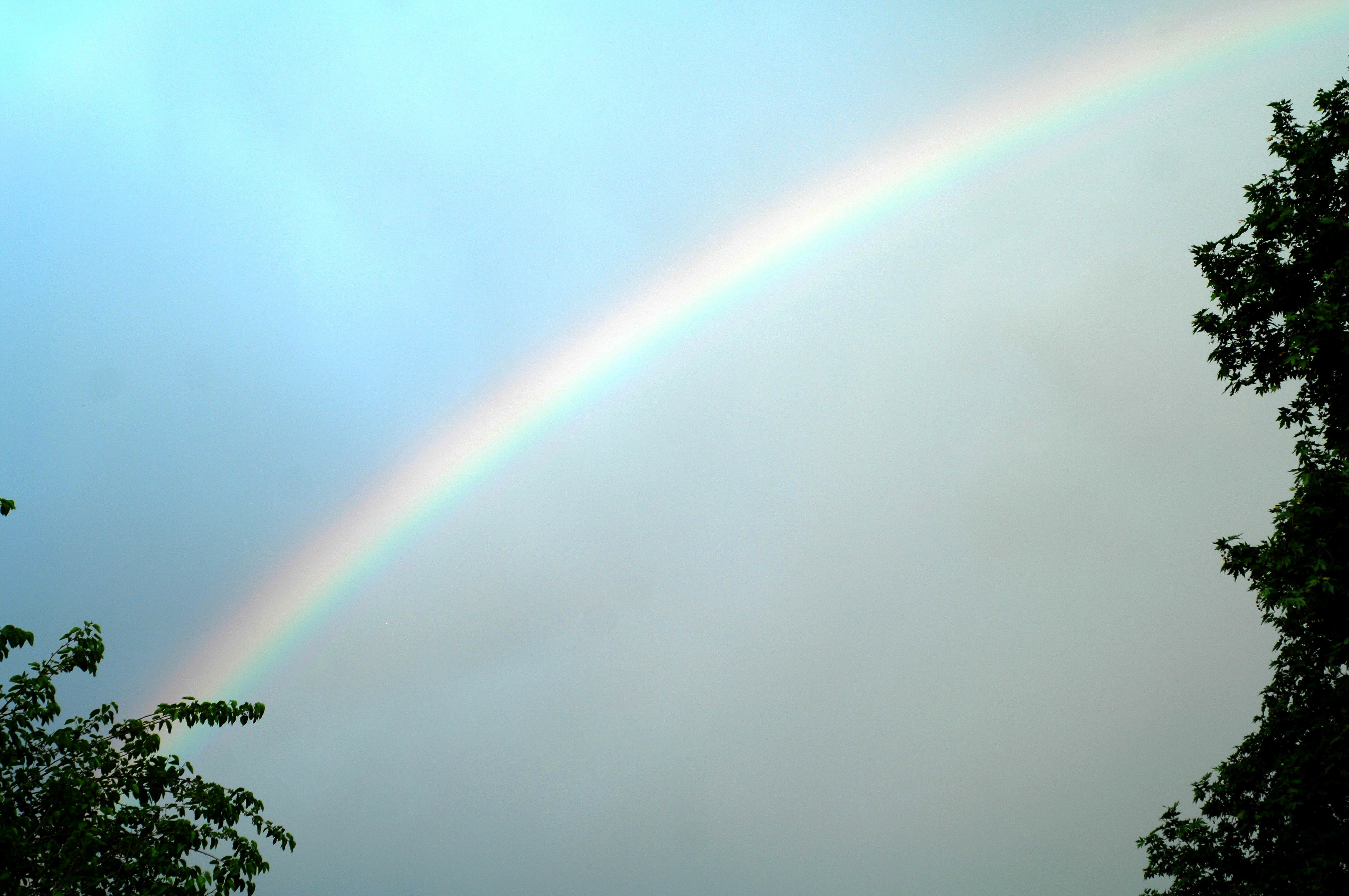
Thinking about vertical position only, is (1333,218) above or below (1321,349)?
above

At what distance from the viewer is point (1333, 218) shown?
1233 cm

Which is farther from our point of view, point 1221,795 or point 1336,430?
→ point 1221,795

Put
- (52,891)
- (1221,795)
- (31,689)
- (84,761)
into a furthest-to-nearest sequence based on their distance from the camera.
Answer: (1221,795) < (84,761) < (31,689) < (52,891)

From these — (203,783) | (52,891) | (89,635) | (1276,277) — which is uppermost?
(1276,277)

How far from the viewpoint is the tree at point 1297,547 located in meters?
11.7

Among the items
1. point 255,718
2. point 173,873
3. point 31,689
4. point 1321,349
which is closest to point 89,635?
point 31,689

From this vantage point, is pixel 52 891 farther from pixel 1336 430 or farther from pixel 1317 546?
pixel 1336 430

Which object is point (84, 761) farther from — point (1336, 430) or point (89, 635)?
point (1336, 430)

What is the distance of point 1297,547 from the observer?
11445 millimetres

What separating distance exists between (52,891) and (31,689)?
71.8 inches

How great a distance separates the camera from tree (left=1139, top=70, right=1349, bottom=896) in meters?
11.7

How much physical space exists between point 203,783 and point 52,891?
6.09 feet

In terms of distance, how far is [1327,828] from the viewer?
40.2 ft

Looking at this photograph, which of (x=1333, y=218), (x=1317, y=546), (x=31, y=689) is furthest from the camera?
(x=1333, y=218)
